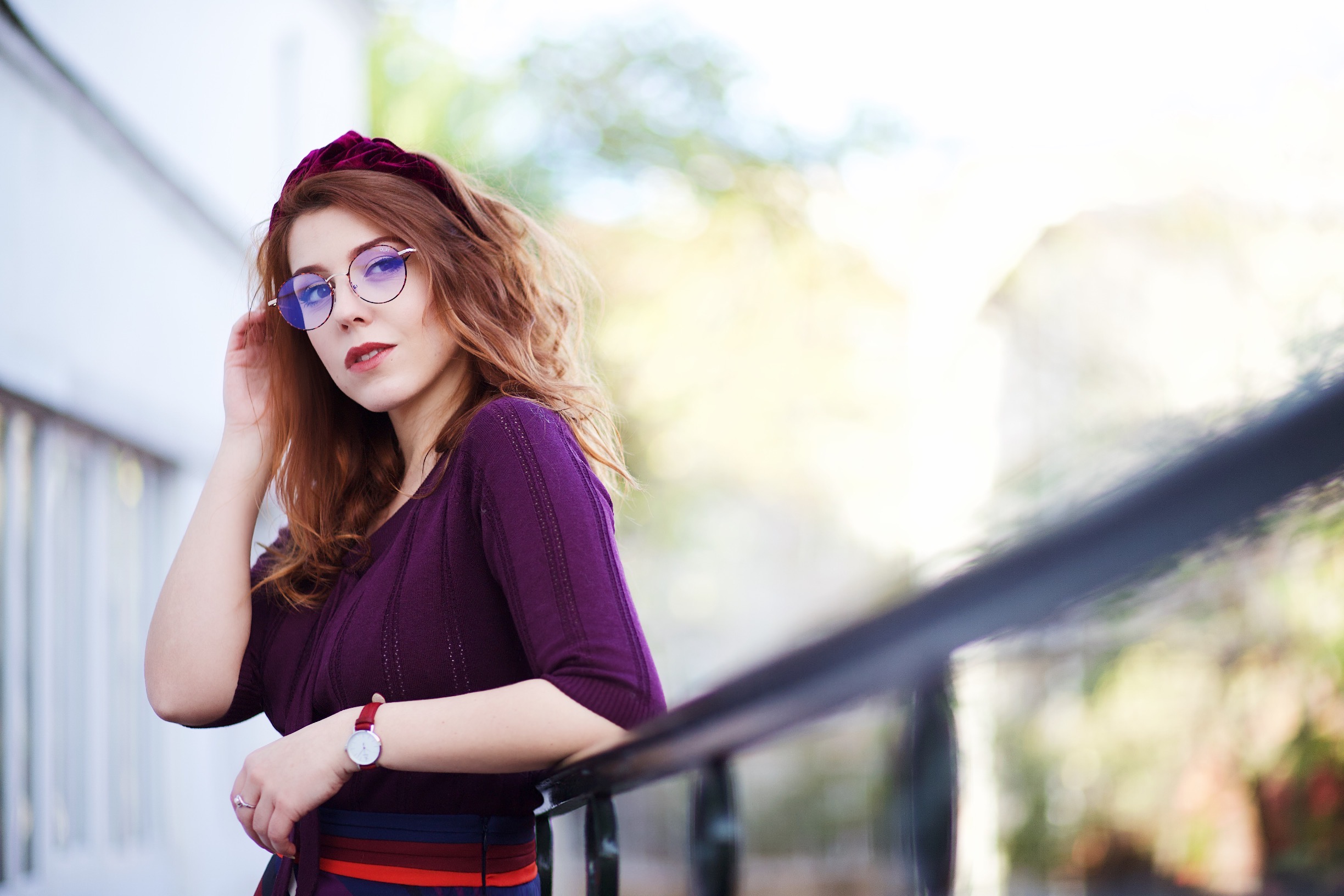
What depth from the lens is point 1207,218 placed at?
611cm

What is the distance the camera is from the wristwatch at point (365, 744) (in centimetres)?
113

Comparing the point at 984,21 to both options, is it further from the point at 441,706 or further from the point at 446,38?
the point at 441,706

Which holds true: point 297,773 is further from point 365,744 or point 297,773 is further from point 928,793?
point 928,793

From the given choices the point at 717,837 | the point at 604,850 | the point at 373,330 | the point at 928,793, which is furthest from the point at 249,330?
the point at 928,793

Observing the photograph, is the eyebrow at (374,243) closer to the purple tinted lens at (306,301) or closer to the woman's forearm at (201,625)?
the purple tinted lens at (306,301)

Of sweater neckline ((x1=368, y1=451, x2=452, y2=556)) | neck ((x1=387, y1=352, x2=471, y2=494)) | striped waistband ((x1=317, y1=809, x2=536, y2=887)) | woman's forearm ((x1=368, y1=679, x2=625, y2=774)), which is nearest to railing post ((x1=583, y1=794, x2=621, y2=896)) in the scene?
woman's forearm ((x1=368, y1=679, x2=625, y2=774))

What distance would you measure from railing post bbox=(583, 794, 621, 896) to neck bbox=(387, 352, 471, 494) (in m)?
0.56

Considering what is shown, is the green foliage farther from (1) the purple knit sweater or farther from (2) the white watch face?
(2) the white watch face

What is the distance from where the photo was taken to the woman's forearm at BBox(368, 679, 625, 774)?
1089 mm

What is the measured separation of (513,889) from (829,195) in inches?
652

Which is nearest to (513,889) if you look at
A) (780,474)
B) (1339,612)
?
(1339,612)

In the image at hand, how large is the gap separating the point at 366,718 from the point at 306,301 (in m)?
0.64

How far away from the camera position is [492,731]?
3.61 ft

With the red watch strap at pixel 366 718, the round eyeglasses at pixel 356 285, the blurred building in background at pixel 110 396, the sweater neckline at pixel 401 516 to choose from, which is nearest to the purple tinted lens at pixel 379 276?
the round eyeglasses at pixel 356 285
